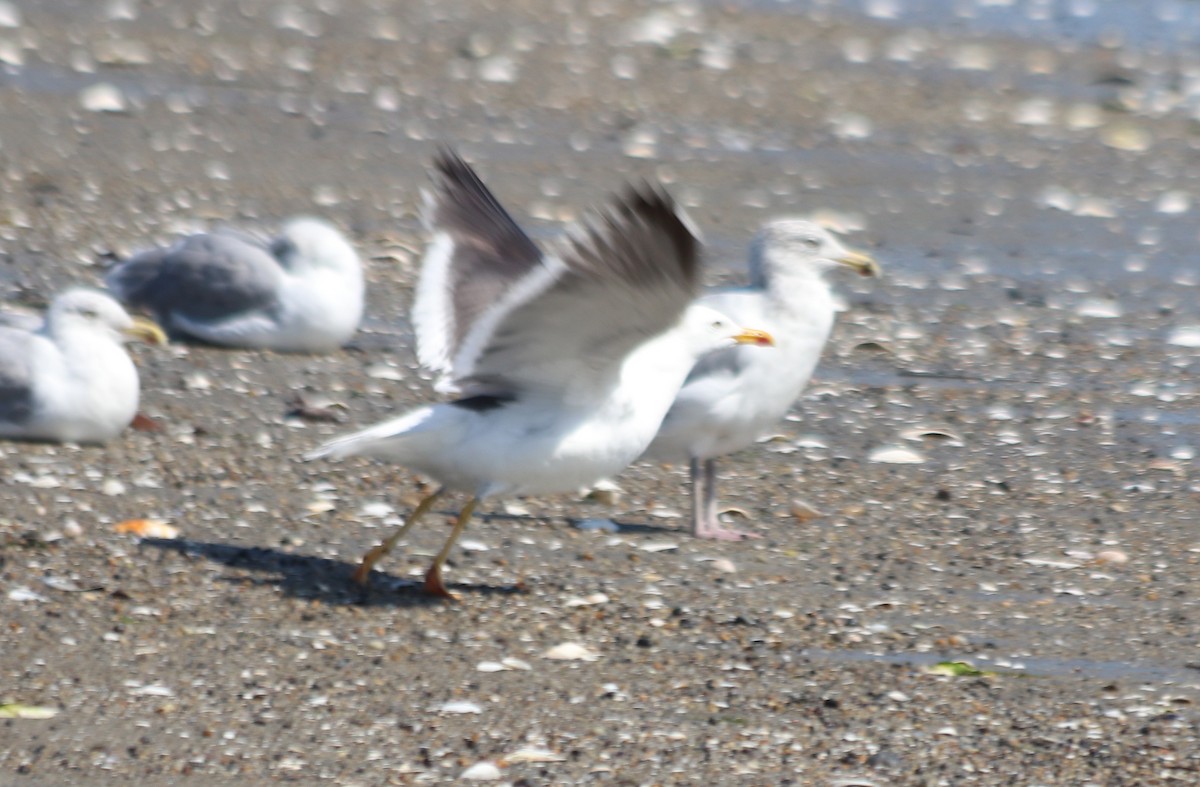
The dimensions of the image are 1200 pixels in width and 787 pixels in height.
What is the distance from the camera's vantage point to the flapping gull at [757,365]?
6.35 metres

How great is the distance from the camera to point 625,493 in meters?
6.89

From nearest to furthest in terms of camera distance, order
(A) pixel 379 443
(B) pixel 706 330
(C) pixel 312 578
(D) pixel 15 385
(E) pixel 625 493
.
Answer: (A) pixel 379 443 < (B) pixel 706 330 < (C) pixel 312 578 < (D) pixel 15 385 < (E) pixel 625 493

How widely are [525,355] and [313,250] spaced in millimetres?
3162

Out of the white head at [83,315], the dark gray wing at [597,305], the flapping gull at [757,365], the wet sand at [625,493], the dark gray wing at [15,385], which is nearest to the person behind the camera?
the wet sand at [625,493]

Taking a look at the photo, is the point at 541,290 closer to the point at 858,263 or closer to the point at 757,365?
the point at 757,365

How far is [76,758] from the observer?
14.0 ft

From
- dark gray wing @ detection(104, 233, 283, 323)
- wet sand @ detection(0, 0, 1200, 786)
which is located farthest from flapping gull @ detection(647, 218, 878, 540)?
dark gray wing @ detection(104, 233, 283, 323)

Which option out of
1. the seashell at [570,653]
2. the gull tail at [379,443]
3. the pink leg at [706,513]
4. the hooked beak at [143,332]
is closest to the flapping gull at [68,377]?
the hooked beak at [143,332]

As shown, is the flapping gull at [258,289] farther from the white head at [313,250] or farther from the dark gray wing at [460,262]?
the dark gray wing at [460,262]

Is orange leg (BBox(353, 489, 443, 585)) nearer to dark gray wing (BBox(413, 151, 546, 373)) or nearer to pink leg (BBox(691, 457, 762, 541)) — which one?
dark gray wing (BBox(413, 151, 546, 373))

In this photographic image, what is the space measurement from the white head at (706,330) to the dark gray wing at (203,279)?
3.00 metres

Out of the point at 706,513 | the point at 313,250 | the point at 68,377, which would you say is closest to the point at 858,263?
the point at 706,513

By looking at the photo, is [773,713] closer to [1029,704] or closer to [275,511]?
[1029,704]

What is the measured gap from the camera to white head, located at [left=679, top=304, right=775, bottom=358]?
547cm
